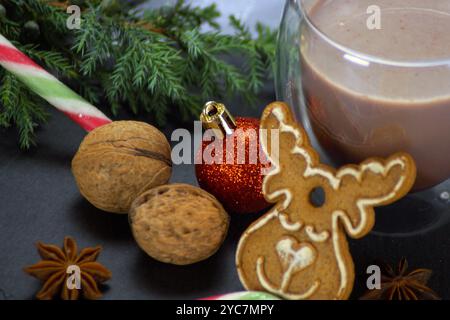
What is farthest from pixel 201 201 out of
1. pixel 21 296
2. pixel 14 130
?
pixel 14 130

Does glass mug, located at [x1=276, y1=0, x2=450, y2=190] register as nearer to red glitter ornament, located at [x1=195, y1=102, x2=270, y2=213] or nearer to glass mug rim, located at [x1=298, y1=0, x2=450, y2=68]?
glass mug rim, located at [x1=298, y1=0, x2=450, y2=68]

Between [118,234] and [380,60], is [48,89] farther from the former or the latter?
[380,60]

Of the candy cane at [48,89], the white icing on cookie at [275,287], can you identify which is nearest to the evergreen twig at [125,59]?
the candy cane at [48,89]

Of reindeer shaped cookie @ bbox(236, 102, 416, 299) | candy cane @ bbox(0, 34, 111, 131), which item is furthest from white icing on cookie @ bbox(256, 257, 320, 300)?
candy cane @ bbox(0, 34, 111, 131)

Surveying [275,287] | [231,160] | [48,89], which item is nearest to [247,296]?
[275,287]

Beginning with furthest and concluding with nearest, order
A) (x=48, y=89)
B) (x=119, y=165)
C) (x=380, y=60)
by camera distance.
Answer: (x=48, y=89), (x=119, y=165), (x=380, y=60)
